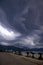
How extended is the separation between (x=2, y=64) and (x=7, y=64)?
0.53 metres

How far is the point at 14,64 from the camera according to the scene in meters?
12.3

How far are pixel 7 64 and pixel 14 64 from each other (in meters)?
0.74

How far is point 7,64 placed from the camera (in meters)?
12.2

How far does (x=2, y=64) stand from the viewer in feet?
39.6

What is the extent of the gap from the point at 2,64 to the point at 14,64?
4.14 ft
